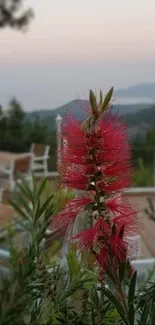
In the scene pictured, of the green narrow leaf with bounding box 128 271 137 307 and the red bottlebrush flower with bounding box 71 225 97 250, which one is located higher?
the red bottlebrush flower with bounding box 71 225 97 250

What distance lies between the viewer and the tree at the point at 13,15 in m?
6.49

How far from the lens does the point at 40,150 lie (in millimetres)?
Answer: 6703

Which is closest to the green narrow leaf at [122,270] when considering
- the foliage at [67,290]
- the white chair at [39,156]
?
the foliage at [67,290]

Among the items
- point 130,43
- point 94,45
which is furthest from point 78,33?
point 130,43

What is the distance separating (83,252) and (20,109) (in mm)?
6378

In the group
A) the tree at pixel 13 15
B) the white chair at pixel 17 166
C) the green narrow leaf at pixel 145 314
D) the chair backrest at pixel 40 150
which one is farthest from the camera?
the chair backrest at pixel 40 150

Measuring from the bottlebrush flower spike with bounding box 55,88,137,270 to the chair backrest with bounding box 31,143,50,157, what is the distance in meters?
6.01

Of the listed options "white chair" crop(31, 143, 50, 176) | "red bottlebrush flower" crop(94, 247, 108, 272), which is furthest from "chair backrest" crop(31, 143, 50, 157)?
"red bottlebrush flower" crop(94, 247, 108, 272)

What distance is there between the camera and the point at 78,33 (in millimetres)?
5188

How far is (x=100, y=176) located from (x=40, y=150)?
612 centimetres

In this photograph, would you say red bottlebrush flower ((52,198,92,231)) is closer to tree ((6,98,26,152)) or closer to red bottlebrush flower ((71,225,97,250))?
red bottlebrush flower ((71,225,97,250))

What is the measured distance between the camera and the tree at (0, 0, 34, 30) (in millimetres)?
6488

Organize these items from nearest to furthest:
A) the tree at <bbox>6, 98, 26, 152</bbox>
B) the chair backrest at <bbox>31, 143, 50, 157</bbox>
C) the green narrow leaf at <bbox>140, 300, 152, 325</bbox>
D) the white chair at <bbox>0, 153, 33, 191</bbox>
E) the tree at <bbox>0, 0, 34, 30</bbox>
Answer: the green narrow leaf at <bbox>140, 300, 152, 325</bbox> → the white chair at <bbox>0, 153, 33, 191</bbox> → the tree at <bbox>0, 0, 34, 30</bbox> → the chair backrest at <bbox>31, 143, 50, 157</bbox> → the tree at <bbox>6, 98, 26, 152</bbox>

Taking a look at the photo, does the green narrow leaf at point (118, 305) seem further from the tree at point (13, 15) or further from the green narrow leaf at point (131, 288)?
the tree at point (13, 15)
